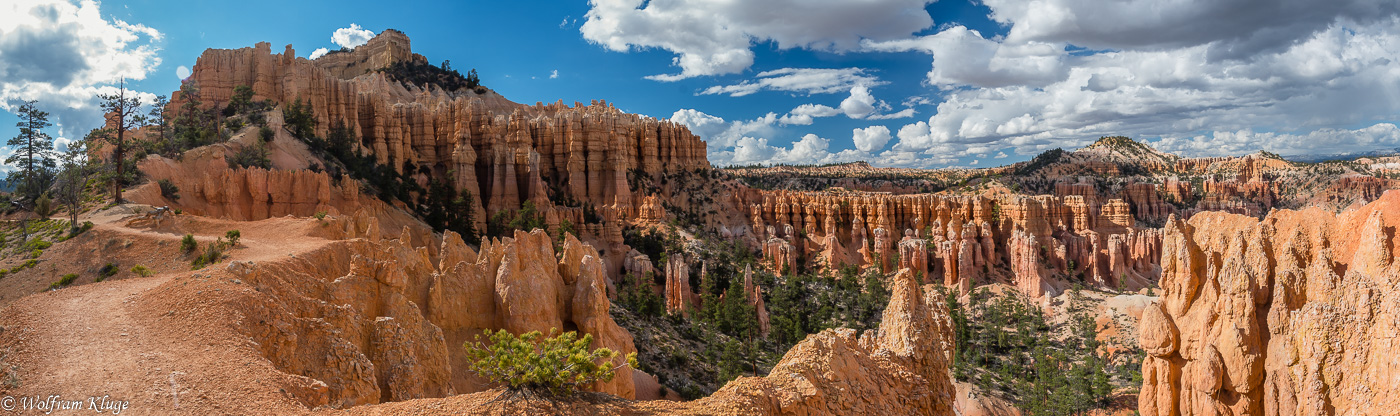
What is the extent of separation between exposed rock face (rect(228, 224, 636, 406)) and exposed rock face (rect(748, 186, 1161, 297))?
1710 inches

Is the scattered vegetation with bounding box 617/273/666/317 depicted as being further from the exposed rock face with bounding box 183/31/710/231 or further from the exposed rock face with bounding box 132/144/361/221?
the exposed rock face with bounding box 183/31/710/231

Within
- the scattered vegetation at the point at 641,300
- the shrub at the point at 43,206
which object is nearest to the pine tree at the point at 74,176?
the shrub at the point at 43,206

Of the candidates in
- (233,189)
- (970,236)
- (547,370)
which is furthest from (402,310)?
(970,236)

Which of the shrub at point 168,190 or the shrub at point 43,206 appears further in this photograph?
the shrub at point 168,190

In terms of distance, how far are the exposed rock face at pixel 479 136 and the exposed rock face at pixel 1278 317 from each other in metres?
54.7

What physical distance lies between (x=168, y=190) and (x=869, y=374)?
36.2m

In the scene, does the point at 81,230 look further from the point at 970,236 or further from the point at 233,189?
the point at 970,236

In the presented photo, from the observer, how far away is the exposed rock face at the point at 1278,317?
42.6ft

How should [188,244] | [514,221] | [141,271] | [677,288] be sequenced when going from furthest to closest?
[514,221]
[677,288]
[188,244]
[141,271]

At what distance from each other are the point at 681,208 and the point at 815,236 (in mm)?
16151

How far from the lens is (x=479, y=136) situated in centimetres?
7175

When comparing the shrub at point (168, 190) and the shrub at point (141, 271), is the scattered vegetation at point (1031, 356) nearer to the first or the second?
the shrub at point (141, 271)

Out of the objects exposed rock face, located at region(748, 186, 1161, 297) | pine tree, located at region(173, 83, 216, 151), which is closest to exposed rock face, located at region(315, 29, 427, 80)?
pine tree, located at region(173, 83, 216, 151)

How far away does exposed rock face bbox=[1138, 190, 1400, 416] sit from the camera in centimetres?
1298
